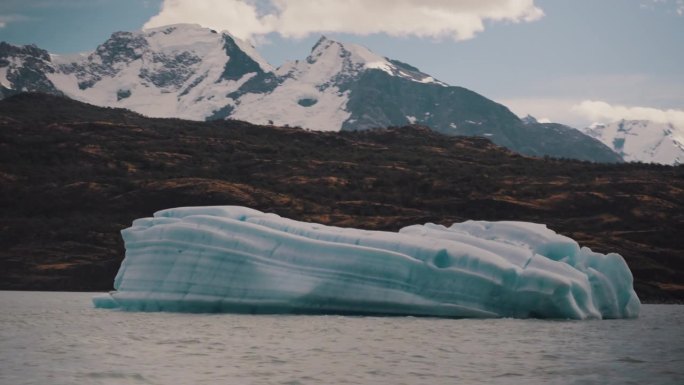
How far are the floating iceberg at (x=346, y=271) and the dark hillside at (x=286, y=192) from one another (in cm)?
5788

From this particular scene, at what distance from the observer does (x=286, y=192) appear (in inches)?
5748

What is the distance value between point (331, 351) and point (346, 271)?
1016cm

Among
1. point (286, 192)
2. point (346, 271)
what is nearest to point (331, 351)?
point (346, 271)

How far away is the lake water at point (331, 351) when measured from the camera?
2642 centimetres

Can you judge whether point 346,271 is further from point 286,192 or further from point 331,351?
point 286,192

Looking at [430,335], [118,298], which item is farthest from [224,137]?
[430,335]

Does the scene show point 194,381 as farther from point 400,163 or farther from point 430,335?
point 400,163

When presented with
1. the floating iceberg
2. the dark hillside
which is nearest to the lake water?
the floating iceberg

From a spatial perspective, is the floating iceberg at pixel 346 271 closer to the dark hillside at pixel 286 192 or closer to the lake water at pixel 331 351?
the lake water at pixel 331 351

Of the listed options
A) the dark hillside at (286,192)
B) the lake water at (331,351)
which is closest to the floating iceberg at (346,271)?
the lake water at (331,351)

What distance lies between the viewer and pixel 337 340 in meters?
35.9

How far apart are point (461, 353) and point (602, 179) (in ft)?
414

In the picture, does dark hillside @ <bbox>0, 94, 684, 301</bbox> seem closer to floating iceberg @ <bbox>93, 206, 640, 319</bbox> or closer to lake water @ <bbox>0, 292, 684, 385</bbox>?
floating iceberg @ <bbox>93, 206, 640, 319</bbox>

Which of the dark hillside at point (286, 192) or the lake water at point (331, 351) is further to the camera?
the dark hillside at point (286, 192)
